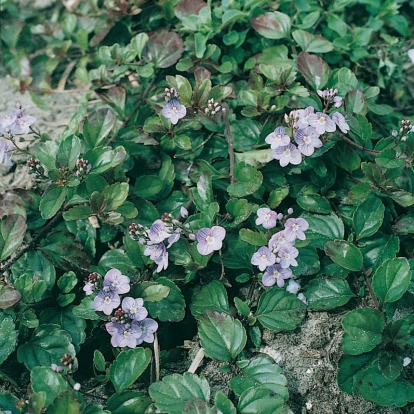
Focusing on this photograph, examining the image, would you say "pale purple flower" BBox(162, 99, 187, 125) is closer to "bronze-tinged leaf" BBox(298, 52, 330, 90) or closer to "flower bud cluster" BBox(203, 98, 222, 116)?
"flower bud cluster" BBox(203, 98, 222, 116)

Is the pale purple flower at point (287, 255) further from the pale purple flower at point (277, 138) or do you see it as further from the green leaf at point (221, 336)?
the pale purple flower at point (277, 138)

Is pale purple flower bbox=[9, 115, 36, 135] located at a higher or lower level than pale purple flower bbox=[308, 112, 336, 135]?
higher

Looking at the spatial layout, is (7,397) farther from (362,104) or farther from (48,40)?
(48,40)

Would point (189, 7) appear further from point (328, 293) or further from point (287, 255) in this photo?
point (328, 293)

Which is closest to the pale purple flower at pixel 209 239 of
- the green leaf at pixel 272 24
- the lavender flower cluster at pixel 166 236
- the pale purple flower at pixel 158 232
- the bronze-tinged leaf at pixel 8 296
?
the lavender flower cluster at pixel 166 236

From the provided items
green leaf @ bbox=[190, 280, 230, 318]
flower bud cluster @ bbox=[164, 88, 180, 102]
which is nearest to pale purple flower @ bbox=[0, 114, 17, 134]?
flower bud cluster @ bbox=[164, 88, 180, 102]

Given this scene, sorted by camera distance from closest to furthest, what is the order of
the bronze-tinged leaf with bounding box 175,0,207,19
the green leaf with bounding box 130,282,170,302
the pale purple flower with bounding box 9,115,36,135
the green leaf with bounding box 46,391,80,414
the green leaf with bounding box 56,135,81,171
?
the green leaf with bounding box 46,391,80,414 < the green leaf with bounding box 130,282,170,302 < the green leaf with bounding box 56,135,81,171 < the pale purple flower with bounding box 9,115,36,135 < the bronze-tinged leaf with bounding box 175,0,207,19
